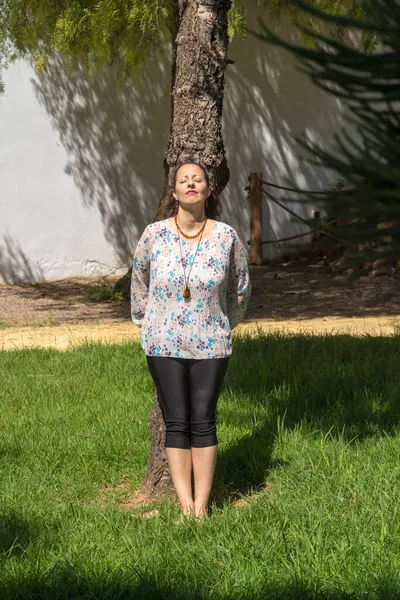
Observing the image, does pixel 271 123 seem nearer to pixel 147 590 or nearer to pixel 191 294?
pixel 191 294

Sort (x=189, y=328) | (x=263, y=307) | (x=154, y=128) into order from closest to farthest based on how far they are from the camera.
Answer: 1. (x=189, y=328)
2. (x=263, y=307)
3. (x=154, y=128)

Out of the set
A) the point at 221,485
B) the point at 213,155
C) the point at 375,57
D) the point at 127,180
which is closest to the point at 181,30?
the point at 213,155

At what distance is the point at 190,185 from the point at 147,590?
1857 mm

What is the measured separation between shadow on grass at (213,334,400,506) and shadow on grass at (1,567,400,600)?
1.16m

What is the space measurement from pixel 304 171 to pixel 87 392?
8.56m

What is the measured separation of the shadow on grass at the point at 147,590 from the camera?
3385mm

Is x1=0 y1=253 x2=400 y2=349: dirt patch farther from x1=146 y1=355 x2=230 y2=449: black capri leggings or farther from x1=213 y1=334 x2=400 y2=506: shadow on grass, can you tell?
x1=146 y1=355 x2=230 y2=449: black capri leggings

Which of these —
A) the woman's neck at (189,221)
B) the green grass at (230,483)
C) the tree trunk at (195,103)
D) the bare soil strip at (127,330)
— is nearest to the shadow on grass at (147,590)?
the green grass at (230,483)

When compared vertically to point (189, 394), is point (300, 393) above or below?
below

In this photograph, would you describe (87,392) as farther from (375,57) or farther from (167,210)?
(375,57)

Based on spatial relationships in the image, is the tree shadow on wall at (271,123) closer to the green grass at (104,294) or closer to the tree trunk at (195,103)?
the green grass at (104,294)

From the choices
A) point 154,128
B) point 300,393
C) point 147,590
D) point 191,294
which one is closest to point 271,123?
point 154,128

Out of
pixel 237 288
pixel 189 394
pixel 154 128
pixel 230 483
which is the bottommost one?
pixel 230 483

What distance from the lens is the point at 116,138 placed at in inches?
554
